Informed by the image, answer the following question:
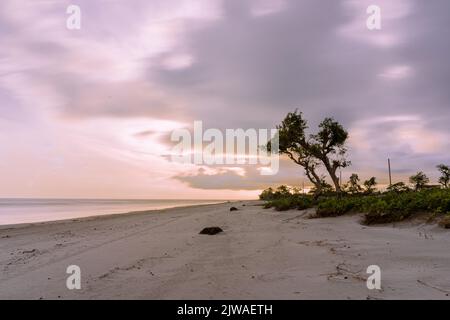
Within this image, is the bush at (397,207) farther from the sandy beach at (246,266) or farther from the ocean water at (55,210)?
the ocean water at (55,210)

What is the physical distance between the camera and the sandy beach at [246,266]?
14.0 feet

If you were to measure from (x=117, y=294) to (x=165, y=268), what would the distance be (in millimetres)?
1291

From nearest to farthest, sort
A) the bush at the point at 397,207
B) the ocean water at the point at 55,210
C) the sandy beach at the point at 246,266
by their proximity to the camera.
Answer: the sandy beach at the point at 246,266 → the bush at the point at 397,207 → the ocean water at the point at 55,210

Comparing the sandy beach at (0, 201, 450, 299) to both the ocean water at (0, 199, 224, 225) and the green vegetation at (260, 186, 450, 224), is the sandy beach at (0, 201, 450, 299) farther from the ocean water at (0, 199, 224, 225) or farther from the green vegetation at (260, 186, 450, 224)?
the ocean water at (0, 199, 224, 225)

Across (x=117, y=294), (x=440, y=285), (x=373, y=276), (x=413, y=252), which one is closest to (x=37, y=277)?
(x=117, y=294)

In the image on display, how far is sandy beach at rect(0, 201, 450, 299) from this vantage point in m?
4.26

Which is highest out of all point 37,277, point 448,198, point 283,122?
point 283,122

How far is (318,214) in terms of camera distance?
1327cm

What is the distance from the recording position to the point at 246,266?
219 inches

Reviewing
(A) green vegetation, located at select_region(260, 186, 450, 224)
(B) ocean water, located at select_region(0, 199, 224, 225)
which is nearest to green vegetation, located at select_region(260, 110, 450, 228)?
(A) green vegetation, located at select_region(260, 186, 450, 224)

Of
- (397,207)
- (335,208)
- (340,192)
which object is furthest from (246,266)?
(340,192)

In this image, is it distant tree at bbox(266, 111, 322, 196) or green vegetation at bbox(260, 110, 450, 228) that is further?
distant tree at bbox(266, 111, 322, 196)

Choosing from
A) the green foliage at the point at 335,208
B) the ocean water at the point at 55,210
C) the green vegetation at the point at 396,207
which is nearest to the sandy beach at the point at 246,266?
the green vegetation at the point at 396,207
